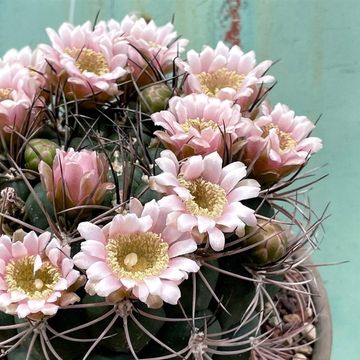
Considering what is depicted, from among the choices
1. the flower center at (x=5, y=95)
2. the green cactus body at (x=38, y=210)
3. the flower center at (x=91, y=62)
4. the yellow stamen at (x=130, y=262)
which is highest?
the flower center at (x=91, y=62)

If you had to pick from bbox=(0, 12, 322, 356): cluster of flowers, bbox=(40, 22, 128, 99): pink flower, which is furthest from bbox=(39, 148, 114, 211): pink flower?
bbox=(40, 22, 128, 99): pink flower

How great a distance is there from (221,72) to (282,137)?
90 millimetres

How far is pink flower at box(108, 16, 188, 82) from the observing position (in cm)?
69

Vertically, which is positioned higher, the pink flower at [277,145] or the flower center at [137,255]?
the pink flower at [277,145]

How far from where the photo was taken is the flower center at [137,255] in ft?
1.65

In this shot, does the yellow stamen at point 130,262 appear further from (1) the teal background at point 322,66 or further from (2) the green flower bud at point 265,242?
(1) the teal background at point 322,66

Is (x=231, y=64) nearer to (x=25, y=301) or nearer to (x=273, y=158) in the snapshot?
(x=273, y=158)

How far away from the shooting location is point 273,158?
61cm

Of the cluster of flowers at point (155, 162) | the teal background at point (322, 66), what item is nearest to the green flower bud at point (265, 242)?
the cluster of flowers at point (155, 162)

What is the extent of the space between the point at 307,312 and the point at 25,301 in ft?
1.27

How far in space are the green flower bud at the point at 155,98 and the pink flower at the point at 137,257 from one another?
0.50 ft

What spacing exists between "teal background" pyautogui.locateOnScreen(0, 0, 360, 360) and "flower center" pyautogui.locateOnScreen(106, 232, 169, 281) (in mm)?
577

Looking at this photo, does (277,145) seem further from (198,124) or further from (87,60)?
(87,60)

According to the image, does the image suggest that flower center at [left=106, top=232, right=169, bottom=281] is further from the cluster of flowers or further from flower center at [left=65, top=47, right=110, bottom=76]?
flower center at [left=65, top=47, right=110, bottom=76]
